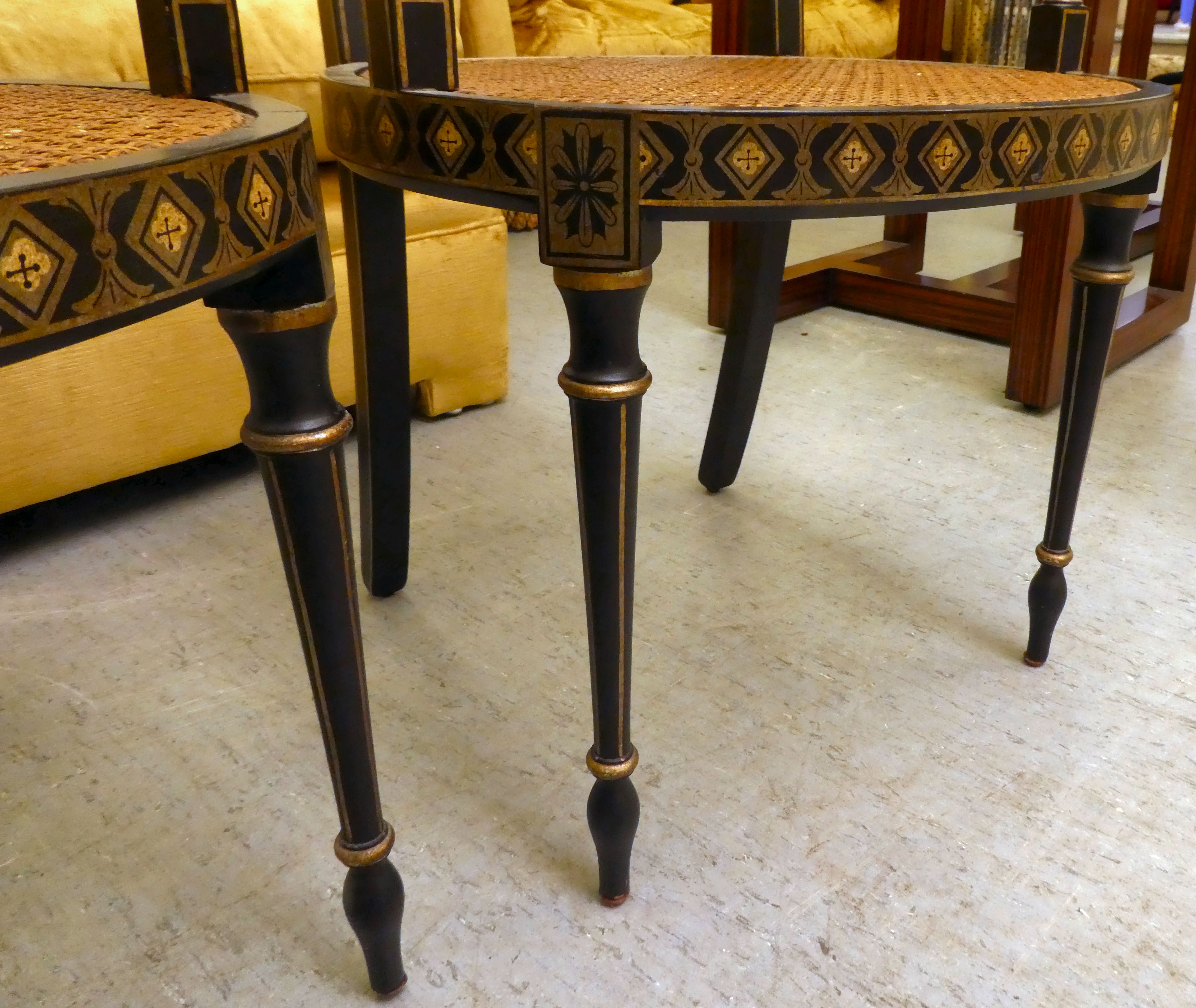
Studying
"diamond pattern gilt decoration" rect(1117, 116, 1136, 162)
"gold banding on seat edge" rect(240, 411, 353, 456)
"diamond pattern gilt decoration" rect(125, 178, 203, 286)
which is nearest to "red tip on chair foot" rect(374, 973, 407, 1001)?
"gold banding on seat edge" rect(240, 411, 353, 456)

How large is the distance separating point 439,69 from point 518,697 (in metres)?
0.49

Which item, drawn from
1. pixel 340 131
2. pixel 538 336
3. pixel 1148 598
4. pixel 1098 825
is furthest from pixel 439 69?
pixel 538 336

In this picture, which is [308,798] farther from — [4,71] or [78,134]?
[4,71]

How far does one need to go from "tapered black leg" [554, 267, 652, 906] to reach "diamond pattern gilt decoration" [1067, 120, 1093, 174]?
0.25m

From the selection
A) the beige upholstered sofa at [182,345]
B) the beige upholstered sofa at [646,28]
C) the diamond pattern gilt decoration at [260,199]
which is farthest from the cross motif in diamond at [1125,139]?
the beige upholstered sofa at [646,28]

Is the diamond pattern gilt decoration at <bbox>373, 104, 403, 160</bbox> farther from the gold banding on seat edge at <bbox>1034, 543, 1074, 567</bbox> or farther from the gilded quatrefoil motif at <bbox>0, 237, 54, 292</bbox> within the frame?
the gold banding on seat edge at <bbox>1034, 543, 1074, 567</bbox>

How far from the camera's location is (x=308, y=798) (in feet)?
2.50

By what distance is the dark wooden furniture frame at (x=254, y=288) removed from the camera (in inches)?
12.9

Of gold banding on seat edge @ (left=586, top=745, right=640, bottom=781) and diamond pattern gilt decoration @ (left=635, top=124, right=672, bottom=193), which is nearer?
diamond pattern gilt decoration @ (left=635, top=124, right=672, bottom=193)

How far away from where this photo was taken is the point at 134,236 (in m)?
0.35

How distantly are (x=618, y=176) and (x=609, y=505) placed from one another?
17 centimetres

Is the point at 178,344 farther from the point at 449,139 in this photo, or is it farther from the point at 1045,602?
the point at 1045,602

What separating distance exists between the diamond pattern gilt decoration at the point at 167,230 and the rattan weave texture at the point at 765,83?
8.3 inches

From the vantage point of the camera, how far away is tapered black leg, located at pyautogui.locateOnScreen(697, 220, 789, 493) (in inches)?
42.4
